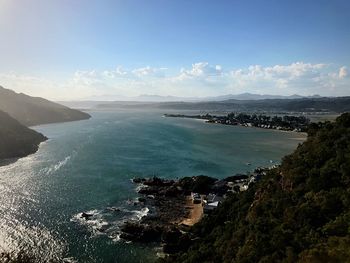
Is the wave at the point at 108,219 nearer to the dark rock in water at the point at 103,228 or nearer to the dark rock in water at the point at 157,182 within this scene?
the dark rock in water at the point at 103,228

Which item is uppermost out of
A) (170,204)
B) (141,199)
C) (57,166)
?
(57,166)

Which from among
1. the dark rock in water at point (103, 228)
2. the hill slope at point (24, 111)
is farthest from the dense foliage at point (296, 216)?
the hill slope at point (24, 111)

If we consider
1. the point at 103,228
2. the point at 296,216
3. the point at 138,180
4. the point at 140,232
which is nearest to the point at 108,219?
the point at 103,228

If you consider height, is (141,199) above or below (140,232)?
above

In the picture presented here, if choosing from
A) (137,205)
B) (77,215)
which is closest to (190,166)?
(137,205)

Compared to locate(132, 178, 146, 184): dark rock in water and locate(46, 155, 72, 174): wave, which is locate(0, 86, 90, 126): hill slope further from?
locate(132, 178, 146, 184): dark rock in water

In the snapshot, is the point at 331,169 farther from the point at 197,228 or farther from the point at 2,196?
the point at 2,196

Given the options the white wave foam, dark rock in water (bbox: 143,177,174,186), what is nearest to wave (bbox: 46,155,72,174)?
dark rock in water (bbox: 143,177,174,186)

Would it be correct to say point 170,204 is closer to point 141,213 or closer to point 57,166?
point 141,213
